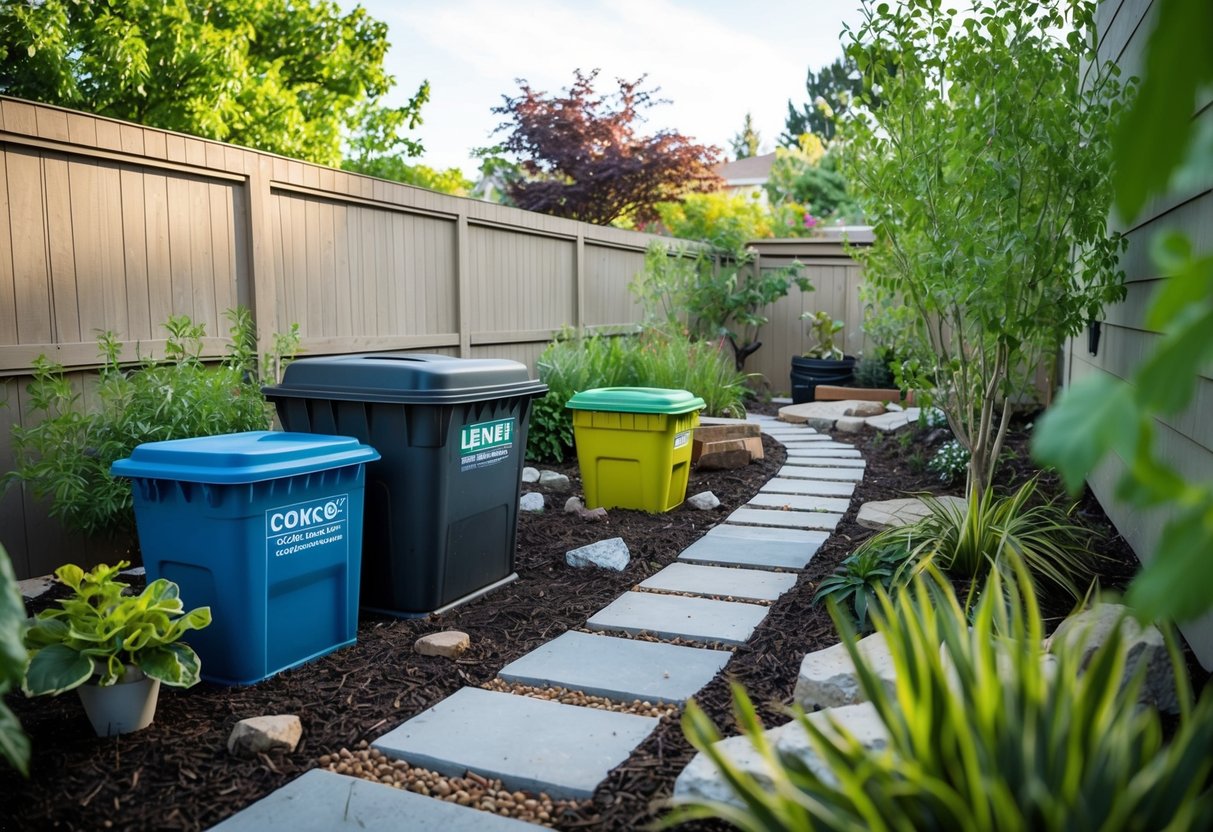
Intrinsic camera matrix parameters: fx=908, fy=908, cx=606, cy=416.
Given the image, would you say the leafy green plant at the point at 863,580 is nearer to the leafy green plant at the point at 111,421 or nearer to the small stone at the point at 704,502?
the small stone at the point at 704,502

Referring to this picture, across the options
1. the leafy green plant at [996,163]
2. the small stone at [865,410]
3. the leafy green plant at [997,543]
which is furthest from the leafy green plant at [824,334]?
the leafy green plant at [997,543]

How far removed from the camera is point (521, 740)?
2.51 meters

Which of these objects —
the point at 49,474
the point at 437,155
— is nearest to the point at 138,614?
the point at 49,474

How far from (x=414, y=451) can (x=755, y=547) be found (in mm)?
1937

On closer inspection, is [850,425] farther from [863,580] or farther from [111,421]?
[111,421]

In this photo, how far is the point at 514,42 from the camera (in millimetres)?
16812

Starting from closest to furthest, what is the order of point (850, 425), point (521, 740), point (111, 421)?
1. point (521, 740)
2. point (111, 421)
3. point (850, 425)

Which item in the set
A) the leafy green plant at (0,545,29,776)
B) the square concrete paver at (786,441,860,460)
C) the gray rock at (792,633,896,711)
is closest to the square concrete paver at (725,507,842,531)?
the square concrete paver at (786,441,860,460)

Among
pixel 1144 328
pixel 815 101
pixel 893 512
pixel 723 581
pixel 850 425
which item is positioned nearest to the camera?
pixel 1144 328

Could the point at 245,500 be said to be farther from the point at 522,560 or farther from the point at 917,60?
the point at 917,60

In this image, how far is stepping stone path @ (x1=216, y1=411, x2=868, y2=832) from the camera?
216 centimetres

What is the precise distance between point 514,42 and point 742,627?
15.6 metres

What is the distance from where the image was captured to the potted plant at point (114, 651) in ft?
8.00

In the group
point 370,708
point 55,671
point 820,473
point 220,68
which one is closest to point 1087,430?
point 370,708
